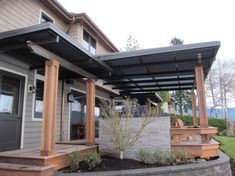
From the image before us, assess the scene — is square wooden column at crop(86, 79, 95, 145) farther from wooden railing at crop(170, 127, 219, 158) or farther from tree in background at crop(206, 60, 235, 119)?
tree in background at crop(206, 60, 235, 119)

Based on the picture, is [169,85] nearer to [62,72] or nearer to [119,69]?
[119,69]

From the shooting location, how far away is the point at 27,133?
7.14 metres

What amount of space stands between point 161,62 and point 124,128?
2.48m

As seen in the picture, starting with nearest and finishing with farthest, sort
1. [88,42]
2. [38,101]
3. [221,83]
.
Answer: [38,101]
[88,42]
[221,83]

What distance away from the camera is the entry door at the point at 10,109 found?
6.35 metres

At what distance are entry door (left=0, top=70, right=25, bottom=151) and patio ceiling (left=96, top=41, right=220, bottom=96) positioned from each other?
253 cm

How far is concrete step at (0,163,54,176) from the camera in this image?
185 inches

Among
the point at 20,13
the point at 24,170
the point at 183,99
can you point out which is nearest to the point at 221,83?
the point at 183,99

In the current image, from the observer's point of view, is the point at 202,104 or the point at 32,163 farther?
the point at 202,104

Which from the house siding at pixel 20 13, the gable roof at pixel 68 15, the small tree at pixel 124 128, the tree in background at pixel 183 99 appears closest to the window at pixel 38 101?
the house siding at pixel 20 13

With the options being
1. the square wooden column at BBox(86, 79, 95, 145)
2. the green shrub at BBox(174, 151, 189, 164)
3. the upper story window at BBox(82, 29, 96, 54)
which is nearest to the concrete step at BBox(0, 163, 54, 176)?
the square wooden column at BBox(86, 79, 95, 145)

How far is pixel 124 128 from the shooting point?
6922 mm

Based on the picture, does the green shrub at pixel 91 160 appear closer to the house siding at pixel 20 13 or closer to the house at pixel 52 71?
the house at pixel 52 71

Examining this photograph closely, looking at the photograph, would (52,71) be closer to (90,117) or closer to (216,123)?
(90,117)
